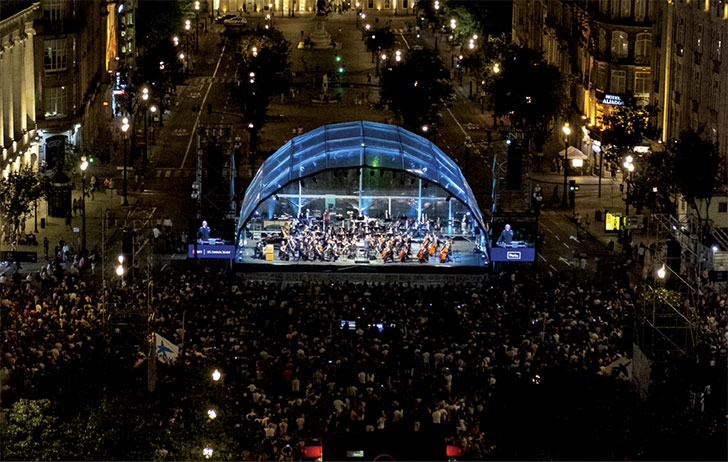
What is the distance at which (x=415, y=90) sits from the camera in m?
138

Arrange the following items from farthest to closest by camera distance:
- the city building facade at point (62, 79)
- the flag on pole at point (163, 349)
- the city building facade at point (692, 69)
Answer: the city building facade at point (62, 79) → the city building facade at point (692, 69) → the flag on pole at point (163, 349)

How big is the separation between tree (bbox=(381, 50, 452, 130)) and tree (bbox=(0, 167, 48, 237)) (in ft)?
132

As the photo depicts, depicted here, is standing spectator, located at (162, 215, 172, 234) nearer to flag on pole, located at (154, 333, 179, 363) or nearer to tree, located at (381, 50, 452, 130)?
flag on pole, located at (154, 333, 179, 363)

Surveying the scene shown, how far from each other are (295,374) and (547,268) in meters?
29.1

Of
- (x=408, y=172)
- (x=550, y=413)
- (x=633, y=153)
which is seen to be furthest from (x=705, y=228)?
(x=550, y=413)

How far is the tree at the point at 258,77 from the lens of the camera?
13438cm

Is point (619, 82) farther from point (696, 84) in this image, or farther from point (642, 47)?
point (696, 84)

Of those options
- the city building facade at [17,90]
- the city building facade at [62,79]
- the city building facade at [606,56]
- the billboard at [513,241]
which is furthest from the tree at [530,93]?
the billboard at [513,241]

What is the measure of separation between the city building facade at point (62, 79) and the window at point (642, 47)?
1375 inches

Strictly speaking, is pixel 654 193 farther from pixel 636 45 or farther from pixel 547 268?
pixel 636 45

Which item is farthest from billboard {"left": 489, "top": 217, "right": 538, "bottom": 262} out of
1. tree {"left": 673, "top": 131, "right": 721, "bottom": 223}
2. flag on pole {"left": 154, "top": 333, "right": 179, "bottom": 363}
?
flag on pole {"left": 154, "top": 333, "right": 179, "bottom": 363}

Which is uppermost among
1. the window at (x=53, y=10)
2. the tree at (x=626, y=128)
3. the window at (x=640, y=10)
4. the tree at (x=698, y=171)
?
the window at (x=640, y=10)

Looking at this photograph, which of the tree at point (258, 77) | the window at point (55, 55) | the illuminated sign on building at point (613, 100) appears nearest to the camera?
the window at point (55, 55)

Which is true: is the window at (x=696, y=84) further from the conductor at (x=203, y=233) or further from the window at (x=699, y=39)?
the conductor at (x=203, y=233)
